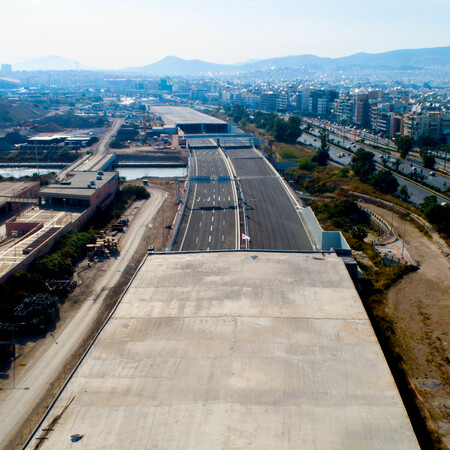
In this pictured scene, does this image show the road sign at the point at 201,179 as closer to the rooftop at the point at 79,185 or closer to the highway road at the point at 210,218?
the highway road at the point at 210,218

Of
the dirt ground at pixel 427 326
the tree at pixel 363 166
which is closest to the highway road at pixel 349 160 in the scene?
the tree at pixel 363 166

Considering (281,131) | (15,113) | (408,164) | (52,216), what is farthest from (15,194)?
(15,113)

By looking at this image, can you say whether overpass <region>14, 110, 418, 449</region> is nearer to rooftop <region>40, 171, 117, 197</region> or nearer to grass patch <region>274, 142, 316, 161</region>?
rooftop <region>40, 171, 117, 197</region>

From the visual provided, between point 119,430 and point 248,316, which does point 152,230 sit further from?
point 119,430

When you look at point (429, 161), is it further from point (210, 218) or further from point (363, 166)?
point (210, 218)

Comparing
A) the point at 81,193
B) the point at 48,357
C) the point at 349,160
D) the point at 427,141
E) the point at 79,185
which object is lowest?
the point at 349,160

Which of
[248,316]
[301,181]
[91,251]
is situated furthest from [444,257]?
[301,181]
